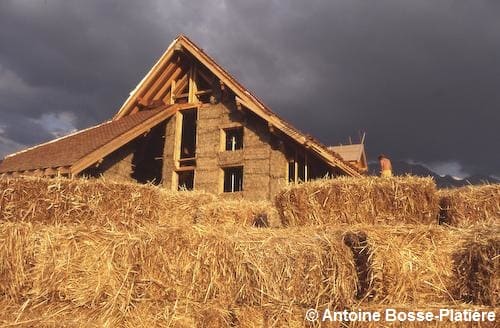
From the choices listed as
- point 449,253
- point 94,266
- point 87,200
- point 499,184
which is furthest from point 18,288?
point 499,184

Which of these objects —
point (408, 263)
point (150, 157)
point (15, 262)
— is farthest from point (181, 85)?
point (408, 263)

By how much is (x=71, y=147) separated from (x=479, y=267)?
572 inches

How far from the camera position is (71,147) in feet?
55.7

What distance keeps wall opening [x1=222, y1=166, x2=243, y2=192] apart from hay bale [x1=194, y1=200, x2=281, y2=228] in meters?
5.83

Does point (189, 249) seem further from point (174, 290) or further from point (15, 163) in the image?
point (15, 163)

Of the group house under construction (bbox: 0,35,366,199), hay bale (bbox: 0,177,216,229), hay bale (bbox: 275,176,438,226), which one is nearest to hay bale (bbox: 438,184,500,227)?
hay bale (bbox: 275,176,438,226)

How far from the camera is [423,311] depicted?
499cm

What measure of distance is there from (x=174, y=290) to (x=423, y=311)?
274 cm

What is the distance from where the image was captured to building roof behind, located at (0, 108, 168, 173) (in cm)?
1552

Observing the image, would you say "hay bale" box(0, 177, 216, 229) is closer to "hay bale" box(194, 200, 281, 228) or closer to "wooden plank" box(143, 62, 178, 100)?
"hay bale" box(194, 200, 281, 228)

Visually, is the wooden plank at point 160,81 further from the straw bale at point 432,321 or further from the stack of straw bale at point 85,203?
the straw bale at point 432,321

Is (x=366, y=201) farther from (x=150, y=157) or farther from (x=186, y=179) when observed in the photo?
(x=150, y=157)

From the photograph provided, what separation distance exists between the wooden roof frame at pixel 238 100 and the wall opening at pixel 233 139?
1.74 m

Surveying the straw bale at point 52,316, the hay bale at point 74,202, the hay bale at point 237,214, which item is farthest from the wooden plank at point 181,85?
the straw bale at point 52,316
